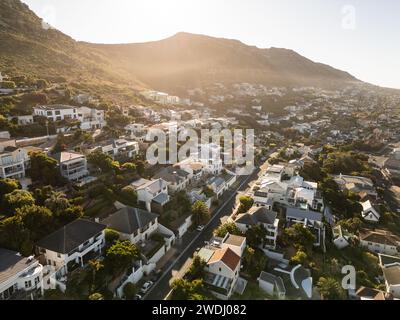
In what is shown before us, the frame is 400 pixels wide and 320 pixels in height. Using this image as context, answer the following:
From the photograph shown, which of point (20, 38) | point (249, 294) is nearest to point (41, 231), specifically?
point (249, 294)

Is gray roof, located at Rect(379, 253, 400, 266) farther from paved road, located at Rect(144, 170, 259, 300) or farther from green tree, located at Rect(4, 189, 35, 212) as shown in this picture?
green tree, located at Rect(4, 189, 35, 212)

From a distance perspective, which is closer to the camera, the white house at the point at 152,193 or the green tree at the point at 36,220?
the green tree at the point at 36,220

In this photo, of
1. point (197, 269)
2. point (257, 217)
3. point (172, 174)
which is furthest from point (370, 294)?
point (172, 174)

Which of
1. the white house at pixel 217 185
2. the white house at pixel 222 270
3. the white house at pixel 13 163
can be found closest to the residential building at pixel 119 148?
the white house at pixel 13 163

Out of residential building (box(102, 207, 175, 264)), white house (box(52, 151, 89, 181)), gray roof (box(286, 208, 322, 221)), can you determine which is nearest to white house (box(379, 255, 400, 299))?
gray roof (box(286, 208, 322, 221))

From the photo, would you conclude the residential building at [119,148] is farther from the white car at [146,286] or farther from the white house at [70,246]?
the white car at [146,286]

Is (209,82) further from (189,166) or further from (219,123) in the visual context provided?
(189,166)

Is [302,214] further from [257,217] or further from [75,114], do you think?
[75,114]
